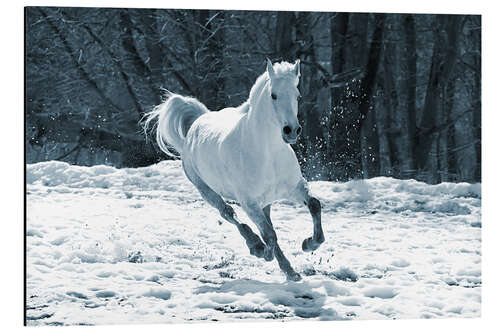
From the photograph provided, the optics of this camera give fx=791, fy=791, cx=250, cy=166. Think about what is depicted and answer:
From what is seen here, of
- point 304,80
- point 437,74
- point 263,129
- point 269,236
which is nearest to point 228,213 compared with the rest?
point 269,236

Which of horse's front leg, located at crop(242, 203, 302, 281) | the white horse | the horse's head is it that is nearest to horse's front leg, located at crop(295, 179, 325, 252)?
the white horse

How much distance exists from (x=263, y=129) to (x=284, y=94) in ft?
1.15

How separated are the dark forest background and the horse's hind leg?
0.33 metres

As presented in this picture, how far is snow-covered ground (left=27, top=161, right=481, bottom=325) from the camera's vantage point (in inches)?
166

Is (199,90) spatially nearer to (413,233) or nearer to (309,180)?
(309,180)

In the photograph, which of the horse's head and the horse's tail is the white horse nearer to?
the horse's head

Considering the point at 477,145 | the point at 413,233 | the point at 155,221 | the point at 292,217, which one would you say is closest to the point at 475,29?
the point at 477,145

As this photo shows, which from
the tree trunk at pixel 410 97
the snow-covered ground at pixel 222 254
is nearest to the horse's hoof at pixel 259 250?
the snow-covered ground at pixel 222 254

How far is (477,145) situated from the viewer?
193 inches

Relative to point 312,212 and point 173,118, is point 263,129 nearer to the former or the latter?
point 312,212

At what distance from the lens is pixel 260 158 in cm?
425

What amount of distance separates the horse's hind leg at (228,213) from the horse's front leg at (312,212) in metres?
0.28

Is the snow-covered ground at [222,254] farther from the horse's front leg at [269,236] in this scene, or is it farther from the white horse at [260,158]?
the white horse at [260,158]

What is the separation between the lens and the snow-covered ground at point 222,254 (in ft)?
13.8
